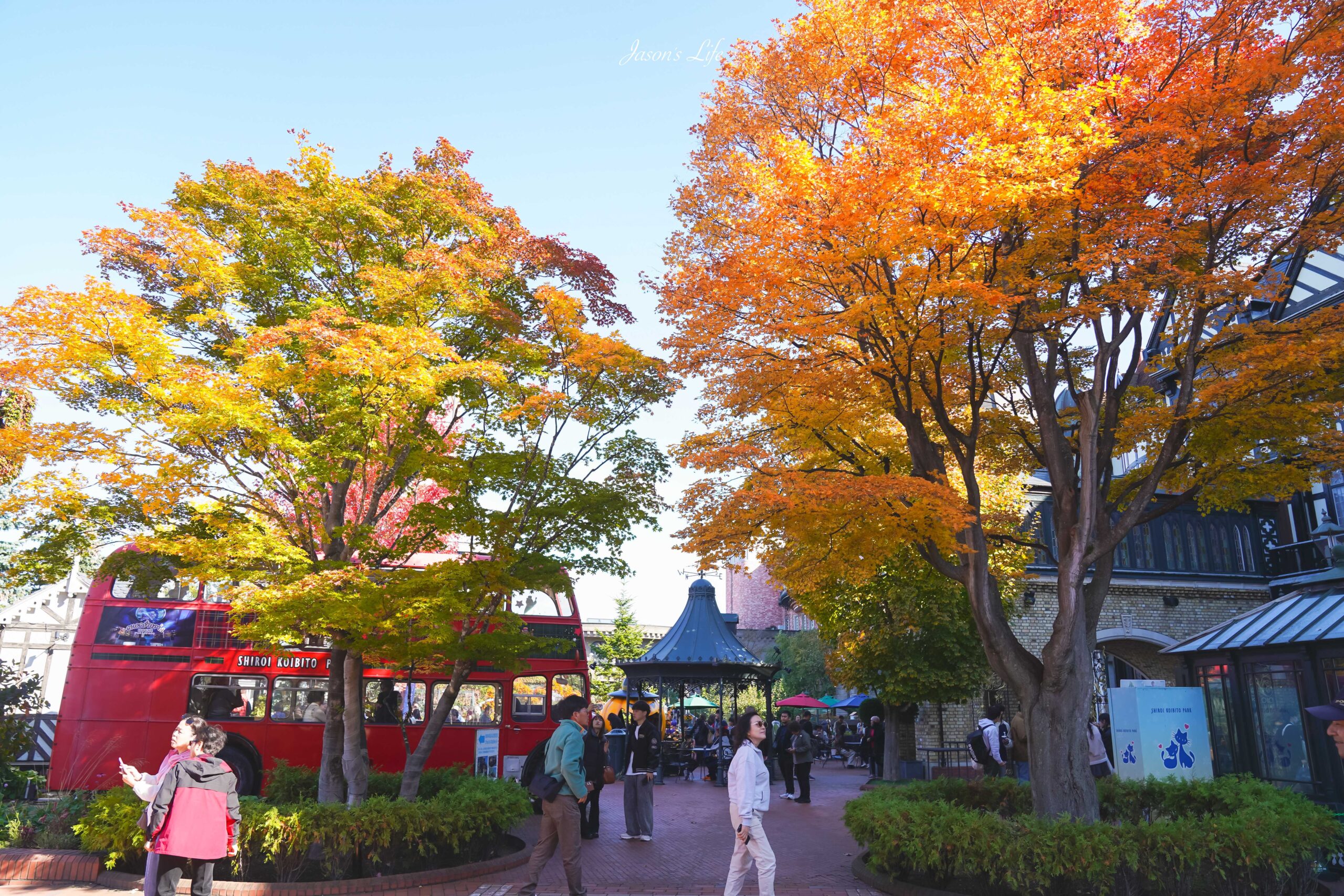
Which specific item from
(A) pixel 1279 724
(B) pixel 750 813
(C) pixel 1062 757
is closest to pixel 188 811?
(B) pixel 750 813

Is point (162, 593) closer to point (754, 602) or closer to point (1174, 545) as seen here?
point (1174, 545)

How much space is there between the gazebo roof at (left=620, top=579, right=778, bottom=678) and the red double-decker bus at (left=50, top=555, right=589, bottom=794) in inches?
236

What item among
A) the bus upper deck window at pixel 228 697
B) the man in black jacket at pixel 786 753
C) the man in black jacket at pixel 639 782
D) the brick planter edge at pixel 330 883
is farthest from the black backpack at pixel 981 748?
the bus upper deck window at pixel 228 697

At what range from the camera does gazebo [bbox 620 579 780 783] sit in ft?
69.6

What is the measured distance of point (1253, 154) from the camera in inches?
344

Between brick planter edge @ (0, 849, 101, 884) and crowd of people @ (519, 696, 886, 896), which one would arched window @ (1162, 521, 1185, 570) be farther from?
brick planter edge @ (0, 849, 101, 884)

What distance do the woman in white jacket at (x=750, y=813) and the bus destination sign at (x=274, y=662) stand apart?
9.69 m

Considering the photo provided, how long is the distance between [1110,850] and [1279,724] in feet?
22.5

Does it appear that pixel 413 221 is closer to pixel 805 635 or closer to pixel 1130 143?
pixel 1130 143

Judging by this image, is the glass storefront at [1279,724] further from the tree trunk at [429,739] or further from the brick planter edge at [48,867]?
the brick planter edge at [48,867]

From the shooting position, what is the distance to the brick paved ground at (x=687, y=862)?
8508 mm

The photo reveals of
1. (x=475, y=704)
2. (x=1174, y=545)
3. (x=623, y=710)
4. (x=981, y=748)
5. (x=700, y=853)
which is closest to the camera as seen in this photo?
(x=700, y=853)

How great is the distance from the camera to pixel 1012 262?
9000 millimetres

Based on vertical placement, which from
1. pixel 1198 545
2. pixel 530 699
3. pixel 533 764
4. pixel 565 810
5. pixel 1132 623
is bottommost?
pixel 565 810
